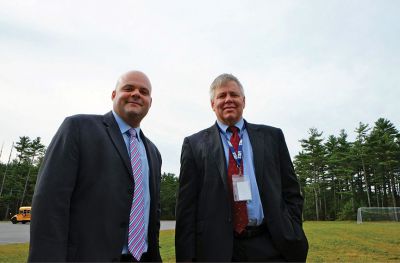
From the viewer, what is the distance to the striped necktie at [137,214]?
258cm

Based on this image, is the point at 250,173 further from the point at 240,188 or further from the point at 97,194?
the point at 97,194

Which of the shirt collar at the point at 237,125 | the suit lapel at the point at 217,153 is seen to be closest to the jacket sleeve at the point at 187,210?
the suit lapel at the point at 217,153

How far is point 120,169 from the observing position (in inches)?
103

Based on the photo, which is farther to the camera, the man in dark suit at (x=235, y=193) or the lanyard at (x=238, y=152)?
the lanyard at (x=238, y=152)

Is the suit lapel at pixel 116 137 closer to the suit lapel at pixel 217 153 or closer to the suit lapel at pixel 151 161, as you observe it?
the suit lapel at pixel 151 161

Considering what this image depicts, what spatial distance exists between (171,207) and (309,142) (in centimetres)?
2984

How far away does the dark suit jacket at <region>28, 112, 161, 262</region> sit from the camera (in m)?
2.24

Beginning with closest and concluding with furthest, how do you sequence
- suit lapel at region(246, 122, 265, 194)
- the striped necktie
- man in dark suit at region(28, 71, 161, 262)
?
Result: 1. man in dark suit at region(28, 71, 161, 262)
2. the striped necktie
3. suit lapel at region(246, 122, 265, 194)

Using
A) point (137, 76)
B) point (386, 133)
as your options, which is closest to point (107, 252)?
point (137, 76)

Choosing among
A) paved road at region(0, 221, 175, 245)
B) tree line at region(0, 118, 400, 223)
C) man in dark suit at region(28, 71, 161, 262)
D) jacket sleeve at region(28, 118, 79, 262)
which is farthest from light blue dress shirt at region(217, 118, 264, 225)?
tree line at region(0, 118, 400, 223)

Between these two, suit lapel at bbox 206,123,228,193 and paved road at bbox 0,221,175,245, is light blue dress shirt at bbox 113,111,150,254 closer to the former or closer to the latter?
suit lapel at bbox 206,123,228,193

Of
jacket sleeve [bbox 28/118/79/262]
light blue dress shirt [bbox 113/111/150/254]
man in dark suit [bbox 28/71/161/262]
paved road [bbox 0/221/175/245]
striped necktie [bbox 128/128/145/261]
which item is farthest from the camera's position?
paved road [bbox 0/221/175/245]

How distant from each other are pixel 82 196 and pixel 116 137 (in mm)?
573

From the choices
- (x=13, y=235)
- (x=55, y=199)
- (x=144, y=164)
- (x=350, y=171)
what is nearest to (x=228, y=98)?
(x=144, y=164)
